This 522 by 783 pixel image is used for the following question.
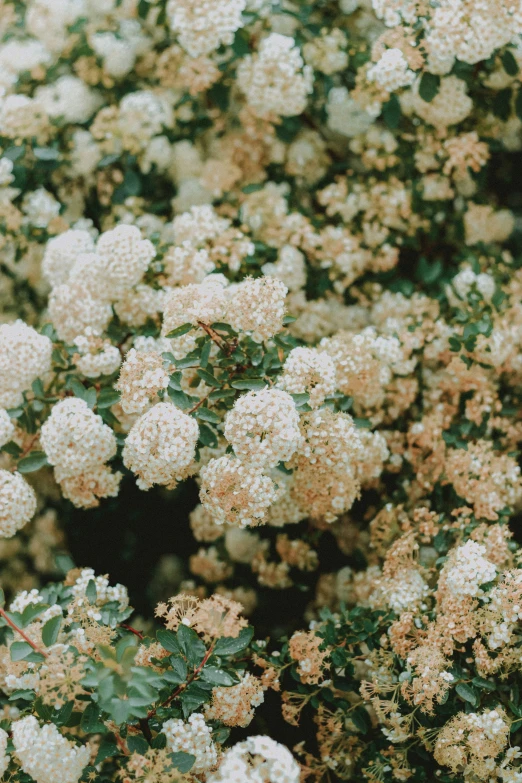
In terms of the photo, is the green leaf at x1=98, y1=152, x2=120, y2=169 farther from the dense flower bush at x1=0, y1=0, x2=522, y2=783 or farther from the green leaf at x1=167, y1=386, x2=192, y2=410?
the green leaf at x1=167, y1=386, x2=192, y2=410

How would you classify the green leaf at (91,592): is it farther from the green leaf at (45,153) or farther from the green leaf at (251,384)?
the green leaf at (45,153)

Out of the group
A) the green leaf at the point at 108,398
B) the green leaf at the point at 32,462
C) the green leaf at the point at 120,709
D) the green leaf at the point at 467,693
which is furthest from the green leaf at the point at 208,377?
the green leaf at the point at 467,693

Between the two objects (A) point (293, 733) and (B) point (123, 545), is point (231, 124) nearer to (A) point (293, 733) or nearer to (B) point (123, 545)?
(B) point (123, 545)

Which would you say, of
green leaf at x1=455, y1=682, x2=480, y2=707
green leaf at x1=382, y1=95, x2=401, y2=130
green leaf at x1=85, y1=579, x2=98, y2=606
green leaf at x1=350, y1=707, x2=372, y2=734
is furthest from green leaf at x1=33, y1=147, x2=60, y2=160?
green leaf at x1=455, y1=682, x2=480, y2=707

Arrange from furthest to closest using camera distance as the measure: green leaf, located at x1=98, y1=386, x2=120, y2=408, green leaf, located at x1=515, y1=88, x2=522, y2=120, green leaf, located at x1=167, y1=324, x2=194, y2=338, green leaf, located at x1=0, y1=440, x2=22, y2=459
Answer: green leaf, located at x1=515, y1=88, x2=522, y2=120 → green leaf, located at x1=0, y1=440, x2=22, y2=459 → green leaf, located at x1=98, y1=386, x2=120, y2=408 → green leaf, located at x1=167, y1=324, x2=194, y2=338

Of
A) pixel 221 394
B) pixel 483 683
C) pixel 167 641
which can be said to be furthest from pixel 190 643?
pixel 483 683
